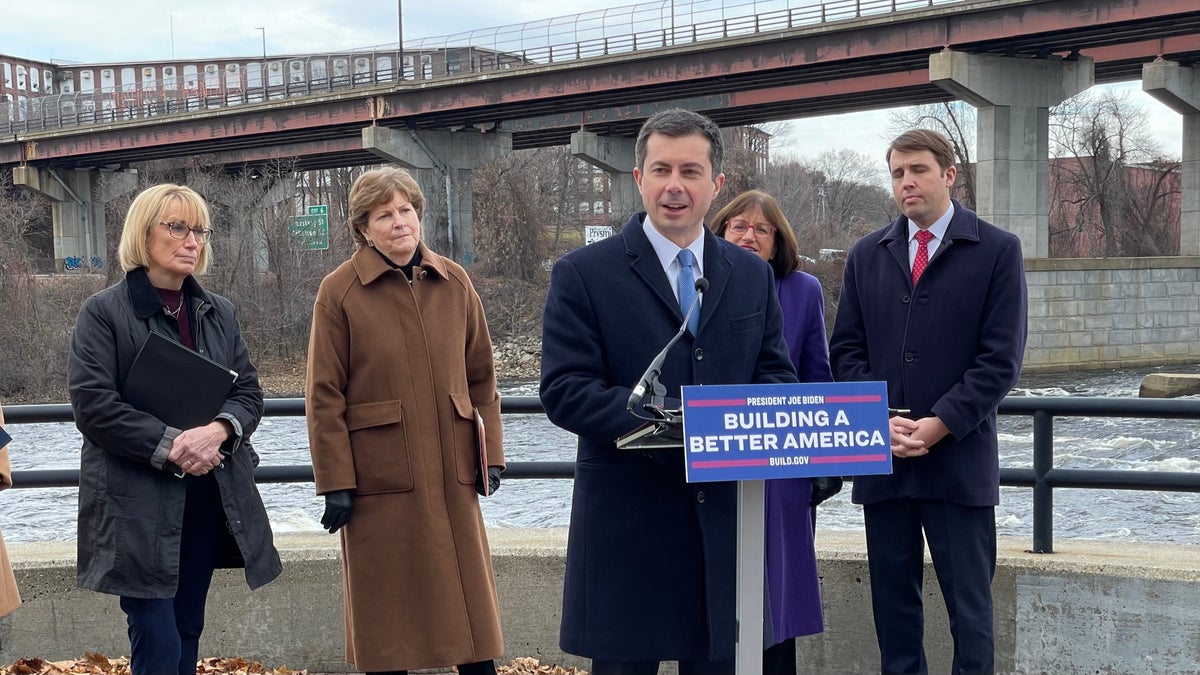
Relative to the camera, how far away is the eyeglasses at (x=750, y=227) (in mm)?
4691

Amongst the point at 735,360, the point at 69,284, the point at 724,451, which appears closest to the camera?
the point at 724,451

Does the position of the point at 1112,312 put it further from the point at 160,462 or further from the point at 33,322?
the point at 160,462

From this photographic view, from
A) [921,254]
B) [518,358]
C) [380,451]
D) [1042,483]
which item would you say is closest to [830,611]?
[1042,483]

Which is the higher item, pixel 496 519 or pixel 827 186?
pixel 827 186

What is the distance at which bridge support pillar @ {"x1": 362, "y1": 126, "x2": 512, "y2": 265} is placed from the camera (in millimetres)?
49094

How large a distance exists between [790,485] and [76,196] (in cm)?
6681

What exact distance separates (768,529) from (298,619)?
2.24 m

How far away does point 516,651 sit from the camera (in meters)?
5.36

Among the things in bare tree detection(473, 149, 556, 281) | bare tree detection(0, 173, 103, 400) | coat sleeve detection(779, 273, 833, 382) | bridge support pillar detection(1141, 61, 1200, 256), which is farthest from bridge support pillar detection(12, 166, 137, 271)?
coat sleeve detection(779, 273, 833, 382)

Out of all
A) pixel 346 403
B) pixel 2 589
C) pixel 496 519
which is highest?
pixel 346 403

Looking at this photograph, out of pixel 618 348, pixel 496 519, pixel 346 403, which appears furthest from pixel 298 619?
pixel 496 519

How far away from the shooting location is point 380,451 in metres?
4.19

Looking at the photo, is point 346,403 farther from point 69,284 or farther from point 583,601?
point 69,284

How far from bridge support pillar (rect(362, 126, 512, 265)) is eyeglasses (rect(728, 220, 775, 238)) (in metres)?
45.1
